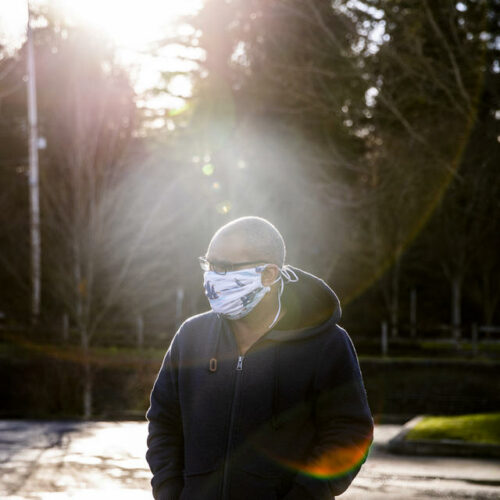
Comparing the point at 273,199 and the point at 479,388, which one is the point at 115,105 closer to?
the point at 273,199

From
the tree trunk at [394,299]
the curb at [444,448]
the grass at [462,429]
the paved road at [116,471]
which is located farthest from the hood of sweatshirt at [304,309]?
the tree trunk at [394,299]

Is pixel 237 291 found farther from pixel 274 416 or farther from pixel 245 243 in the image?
pixel 274 416

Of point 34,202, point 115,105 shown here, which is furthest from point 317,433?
point 34,202

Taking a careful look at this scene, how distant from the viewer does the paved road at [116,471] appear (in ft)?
31.0

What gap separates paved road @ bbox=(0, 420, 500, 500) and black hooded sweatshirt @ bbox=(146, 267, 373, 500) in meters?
5.96

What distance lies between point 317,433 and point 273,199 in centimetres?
2399

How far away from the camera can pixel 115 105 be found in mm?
22891

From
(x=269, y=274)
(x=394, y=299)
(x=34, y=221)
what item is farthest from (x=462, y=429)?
(x=394, y=299)

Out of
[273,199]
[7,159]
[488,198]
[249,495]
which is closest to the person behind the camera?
[249,495]

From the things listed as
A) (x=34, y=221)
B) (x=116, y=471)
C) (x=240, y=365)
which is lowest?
(x=116, y=471)

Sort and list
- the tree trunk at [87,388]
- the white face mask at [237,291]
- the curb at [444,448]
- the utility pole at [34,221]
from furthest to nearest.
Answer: the utility pole at [34,221] → the tree trunk at [87,388] → the curb at [444,448] → the white face mask at [237,291]

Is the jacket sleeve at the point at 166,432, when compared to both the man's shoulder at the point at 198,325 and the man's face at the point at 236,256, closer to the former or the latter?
the man's shoulder at the point at 198,325

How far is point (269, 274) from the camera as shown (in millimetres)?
3445

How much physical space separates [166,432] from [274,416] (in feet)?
1.59
